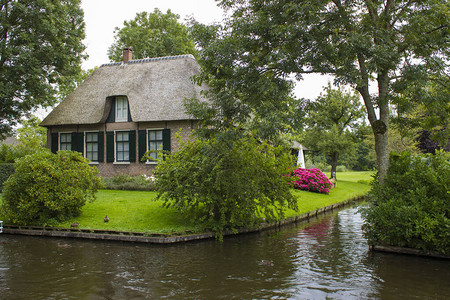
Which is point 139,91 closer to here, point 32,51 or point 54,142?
point 54,142

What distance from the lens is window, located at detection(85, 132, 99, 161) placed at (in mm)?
22062

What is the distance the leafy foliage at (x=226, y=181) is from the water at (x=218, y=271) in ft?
3.08

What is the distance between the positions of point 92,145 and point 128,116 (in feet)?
9.52

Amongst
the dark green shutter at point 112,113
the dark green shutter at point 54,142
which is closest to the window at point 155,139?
the dark green shutter at point 112,113

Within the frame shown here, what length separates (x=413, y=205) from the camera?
8594 millimetres

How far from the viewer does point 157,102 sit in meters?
20.8

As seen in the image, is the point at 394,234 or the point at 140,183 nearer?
the point at 394,234

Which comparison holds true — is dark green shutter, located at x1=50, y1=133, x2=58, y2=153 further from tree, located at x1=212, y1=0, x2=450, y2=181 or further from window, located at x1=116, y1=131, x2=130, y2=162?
tree, located at x1=212, y1=0, x2=450, y2=181

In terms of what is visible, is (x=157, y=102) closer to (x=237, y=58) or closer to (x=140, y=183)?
(x=140, y=183)

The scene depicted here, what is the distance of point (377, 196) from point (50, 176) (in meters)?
9.33

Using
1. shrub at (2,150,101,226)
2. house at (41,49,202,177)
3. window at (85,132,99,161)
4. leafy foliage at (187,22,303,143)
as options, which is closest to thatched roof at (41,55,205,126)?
house at (41,49,202,177)

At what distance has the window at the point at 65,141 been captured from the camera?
22609mm

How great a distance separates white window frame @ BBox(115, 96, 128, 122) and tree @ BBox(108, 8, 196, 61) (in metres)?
11.7

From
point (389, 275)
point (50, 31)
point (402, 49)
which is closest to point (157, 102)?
point (50, 31)
